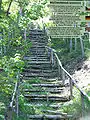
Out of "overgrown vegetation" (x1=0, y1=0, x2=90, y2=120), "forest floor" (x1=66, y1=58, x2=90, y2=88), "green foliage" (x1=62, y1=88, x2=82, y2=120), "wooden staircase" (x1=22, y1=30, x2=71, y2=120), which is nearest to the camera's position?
"overgrown vegetation" (x1=0, y1=0, x2=90, y2=120)

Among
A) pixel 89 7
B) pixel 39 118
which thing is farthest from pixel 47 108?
pixel 89 7

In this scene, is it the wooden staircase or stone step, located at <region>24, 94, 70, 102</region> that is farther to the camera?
stone step, located at <region>24, 94, 70, 102</region>

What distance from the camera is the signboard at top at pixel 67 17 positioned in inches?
642

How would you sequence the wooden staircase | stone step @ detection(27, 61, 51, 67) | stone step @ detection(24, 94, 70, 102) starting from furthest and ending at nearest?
stone step @ detection(27, 61, 51, 67) < stone step @ detection(24, 94, 70, 102) < the wooden staircase

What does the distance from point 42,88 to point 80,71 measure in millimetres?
1884

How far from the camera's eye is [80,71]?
40.9ft

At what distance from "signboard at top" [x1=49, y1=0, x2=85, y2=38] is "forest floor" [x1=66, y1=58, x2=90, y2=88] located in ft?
9.02

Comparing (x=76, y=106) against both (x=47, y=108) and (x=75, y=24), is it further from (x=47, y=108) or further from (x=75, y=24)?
(x=75, y=24)

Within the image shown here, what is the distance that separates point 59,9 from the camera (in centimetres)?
1708

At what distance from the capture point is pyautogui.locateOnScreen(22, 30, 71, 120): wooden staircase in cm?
909

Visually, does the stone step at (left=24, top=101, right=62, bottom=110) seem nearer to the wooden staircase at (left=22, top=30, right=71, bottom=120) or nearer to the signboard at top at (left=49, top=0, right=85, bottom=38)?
the wooden staircase at (left=22, top=30, right=71, bottom=120)

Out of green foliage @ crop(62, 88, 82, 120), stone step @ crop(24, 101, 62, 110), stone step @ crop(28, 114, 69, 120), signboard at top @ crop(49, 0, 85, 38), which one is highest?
signboard at top @ crop(49, 0, 85, 38)

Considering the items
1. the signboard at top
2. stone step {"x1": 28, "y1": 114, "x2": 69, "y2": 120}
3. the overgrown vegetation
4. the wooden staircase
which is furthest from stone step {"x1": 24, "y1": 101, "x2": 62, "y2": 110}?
the signboard at top

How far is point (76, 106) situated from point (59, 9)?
9.00 metres
